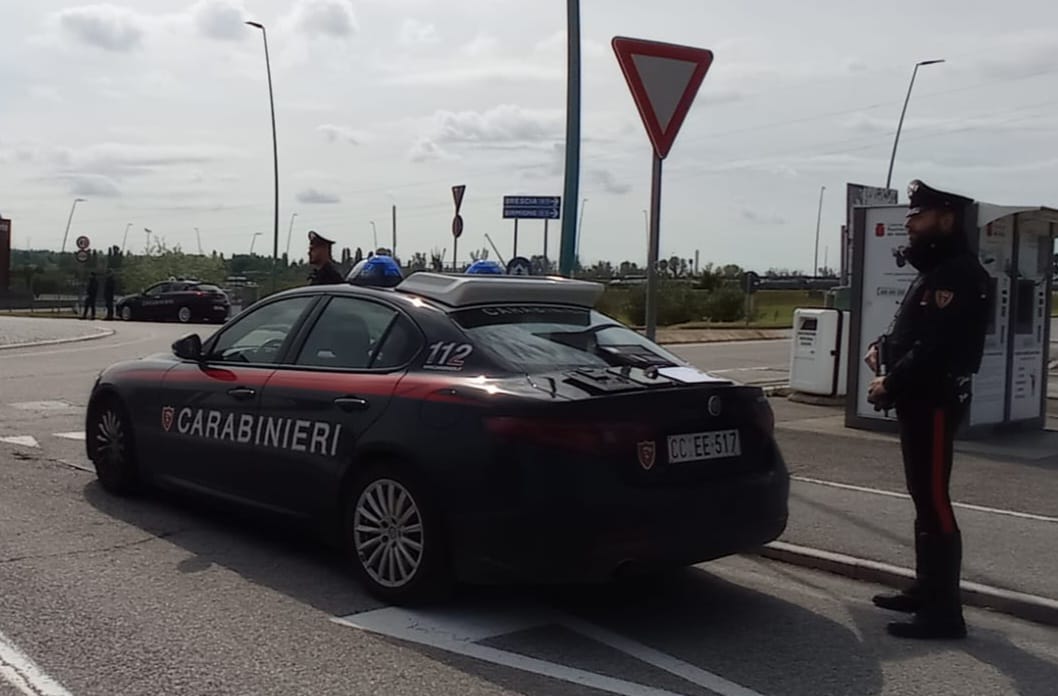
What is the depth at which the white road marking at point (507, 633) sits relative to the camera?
4.59 m

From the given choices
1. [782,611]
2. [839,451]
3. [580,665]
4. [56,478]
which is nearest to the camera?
[580,665]

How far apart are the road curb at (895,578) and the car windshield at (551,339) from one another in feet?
4.73

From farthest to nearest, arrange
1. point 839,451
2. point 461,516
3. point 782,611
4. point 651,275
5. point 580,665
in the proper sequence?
point 839,451, point 651,275, point 782,611, point 461,516, point 580,665

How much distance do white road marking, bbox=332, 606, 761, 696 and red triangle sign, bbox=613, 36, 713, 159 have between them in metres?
3.34

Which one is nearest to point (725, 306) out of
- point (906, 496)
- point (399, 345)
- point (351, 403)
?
point (906, 496)

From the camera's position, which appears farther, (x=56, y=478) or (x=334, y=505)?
(x=56, y=478)

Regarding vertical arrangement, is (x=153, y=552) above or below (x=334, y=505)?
below

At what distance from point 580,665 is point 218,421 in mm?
2892

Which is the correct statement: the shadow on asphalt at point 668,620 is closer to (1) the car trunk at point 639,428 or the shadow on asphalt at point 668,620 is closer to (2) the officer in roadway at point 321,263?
(1) the car trunk at point 639,428

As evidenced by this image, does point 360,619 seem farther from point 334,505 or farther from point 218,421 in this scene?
point 218,421

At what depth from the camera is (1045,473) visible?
962cm

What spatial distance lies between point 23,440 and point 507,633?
266 inches

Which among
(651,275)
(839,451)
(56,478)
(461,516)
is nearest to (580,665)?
(461,516)

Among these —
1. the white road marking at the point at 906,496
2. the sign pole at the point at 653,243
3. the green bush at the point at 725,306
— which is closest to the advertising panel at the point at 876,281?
the white road marking at the point at 906,496
